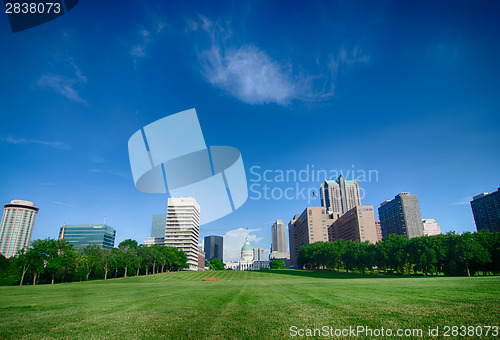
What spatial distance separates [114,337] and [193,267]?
193m

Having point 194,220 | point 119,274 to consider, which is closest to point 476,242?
point 119,274

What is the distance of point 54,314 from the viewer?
15.1m

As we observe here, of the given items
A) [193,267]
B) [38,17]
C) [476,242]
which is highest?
[38,17]

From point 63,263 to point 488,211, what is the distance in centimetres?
25294

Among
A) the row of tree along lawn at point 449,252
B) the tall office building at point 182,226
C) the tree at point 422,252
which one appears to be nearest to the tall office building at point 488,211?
the row of tree along lawn at point 449,252

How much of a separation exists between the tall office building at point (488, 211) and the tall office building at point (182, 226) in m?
201

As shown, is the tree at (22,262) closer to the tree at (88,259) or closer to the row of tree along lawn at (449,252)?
the tree at (88,259)

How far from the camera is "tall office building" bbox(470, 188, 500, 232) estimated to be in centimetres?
17950

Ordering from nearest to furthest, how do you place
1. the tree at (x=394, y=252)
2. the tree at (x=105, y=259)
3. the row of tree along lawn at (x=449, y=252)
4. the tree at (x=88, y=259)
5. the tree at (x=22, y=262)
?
the row of tree along lawn at (x=449, y=252) → the tree at (x=22, y=262) → the tree at (x=394, y=252) → the tree at (x=88, y=259) → the tree at (x=105, y=259)

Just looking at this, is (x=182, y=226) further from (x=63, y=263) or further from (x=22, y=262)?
(x=22, y=262)

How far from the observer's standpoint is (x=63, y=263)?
66000 mm

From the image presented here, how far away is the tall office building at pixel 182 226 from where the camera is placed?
598 ft

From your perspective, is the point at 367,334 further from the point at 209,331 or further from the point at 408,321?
the point at 209,331
